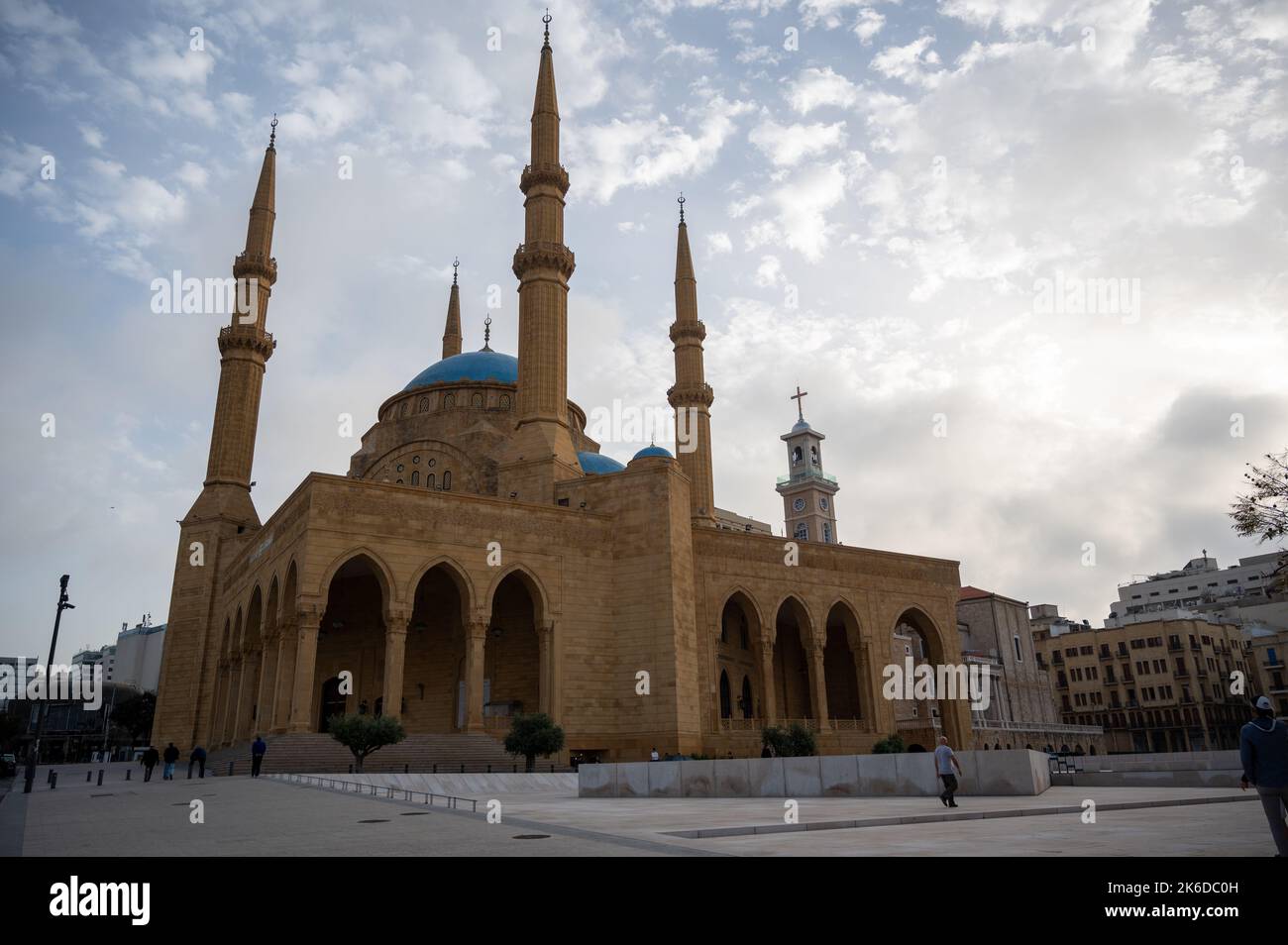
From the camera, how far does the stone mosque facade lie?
2409cm

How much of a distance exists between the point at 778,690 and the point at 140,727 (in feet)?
178

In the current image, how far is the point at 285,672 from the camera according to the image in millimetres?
23172

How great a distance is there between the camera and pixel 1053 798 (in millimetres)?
11984

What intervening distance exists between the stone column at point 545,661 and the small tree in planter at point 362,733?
558 centimetres

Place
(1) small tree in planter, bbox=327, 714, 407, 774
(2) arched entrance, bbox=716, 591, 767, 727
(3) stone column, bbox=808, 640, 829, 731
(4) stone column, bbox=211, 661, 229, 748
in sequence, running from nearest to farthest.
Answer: (1) small tree in planter, bbox=327, 714, 407, 774 < (4) stone column, bbox=211, 661, 229, 748 < (3) stone column, bbox=808, 640, 829, 731 < (2) arched entrance, bbox=716, 591, 767, 727

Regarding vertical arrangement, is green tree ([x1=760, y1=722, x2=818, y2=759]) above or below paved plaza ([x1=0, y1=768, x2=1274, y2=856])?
above

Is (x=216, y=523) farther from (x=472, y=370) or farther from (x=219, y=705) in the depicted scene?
(x=472, y=370)

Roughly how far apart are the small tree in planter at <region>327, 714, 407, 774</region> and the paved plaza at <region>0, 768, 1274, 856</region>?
552 centimetres

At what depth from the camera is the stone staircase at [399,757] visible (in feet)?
67.7

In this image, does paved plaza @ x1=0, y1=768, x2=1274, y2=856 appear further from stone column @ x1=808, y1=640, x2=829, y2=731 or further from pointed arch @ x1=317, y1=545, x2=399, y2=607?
stone column @ x1=808, y1=640, x2=829, y2=731

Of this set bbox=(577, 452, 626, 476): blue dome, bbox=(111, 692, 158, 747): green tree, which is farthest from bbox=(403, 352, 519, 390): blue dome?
bbox=(111, 692, 158, 747): green tree

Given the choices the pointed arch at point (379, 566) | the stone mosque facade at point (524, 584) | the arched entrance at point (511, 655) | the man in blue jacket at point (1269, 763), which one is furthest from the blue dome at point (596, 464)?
the man in blue jacket at point (1269, 763)

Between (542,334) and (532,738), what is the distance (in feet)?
47.8
